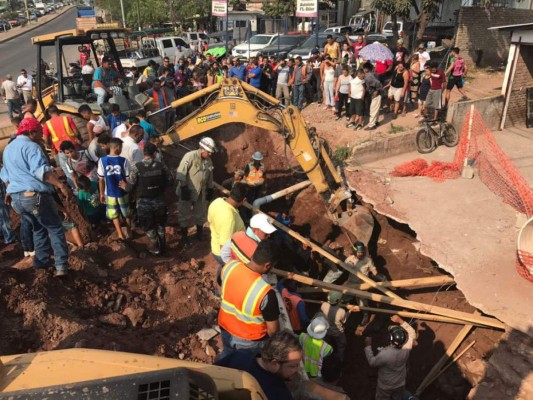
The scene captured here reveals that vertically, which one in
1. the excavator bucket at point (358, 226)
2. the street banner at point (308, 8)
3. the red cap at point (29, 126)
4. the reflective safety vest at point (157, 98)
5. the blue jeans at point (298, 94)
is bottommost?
the excavator bucket at point (358, 226)

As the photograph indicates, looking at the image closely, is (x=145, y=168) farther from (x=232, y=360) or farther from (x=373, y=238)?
(x=373, y=238)

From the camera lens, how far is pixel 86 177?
21.7ft

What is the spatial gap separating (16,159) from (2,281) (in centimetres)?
144

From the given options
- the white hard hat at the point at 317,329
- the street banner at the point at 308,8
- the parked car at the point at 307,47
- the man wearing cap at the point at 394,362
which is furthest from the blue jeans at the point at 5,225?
the parked car at the point at 307,47

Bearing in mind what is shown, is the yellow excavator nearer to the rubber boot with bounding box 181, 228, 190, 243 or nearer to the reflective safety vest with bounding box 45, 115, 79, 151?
the rubber boot with bounding box 181, 228, 190, 243

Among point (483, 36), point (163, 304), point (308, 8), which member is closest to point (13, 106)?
point (308, 8)

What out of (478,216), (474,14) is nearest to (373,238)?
(478,216)

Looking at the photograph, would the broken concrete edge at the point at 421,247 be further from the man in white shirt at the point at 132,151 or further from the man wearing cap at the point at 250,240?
the man in white shirt at the point at 132,151

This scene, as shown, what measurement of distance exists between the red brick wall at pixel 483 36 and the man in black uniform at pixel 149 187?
13909 millimetres

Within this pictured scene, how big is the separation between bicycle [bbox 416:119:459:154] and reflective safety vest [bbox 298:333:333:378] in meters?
6.82

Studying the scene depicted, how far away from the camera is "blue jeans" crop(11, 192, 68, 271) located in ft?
14.9

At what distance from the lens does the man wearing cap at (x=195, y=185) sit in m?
6.45

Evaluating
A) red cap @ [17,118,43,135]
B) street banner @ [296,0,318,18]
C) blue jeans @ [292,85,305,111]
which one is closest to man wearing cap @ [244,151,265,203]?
red cap @ [17,118,43,135]

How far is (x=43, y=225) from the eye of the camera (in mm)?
4680
